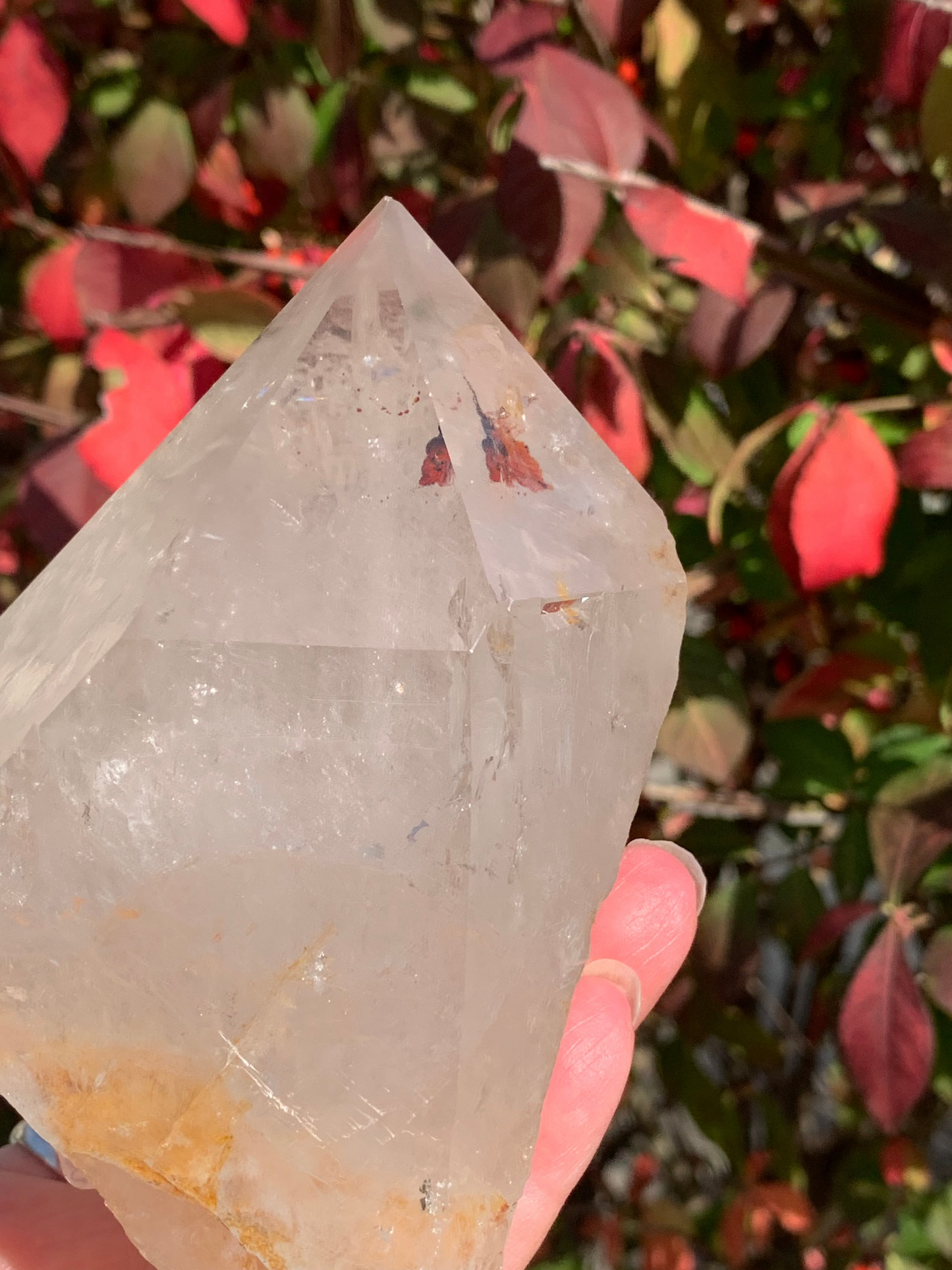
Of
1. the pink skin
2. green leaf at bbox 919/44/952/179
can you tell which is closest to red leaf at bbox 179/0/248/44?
green leaf at bbox 919/44/952/179

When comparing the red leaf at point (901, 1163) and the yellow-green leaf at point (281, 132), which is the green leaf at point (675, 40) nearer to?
the yellow-green leaf at point (281, 132)

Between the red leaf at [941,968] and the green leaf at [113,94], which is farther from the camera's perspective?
the green leaf at [113,94]

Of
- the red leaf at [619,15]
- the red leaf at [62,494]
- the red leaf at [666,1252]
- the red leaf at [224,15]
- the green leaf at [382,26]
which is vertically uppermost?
the red leaf at [224,15]

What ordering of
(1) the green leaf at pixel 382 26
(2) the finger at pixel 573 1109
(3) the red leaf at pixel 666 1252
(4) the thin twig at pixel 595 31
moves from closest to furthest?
(2) the finger at pixel 573 1109 → (4) the thin twig at pixel 595 31 → (1) the green leaf at pixel 382 26 → (3) the red leaf at pixel 666 1252

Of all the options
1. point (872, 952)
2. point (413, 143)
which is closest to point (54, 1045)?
point (872, 952)

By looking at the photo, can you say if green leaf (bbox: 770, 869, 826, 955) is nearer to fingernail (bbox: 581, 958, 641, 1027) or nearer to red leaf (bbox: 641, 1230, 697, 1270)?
fingernail (bbox: 581, 958, 641, 1027)

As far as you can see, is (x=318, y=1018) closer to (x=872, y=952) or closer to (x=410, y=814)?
(x=410, y=814)

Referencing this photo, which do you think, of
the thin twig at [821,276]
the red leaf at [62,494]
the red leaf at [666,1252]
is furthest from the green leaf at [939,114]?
the red leaf at [666,1252]
